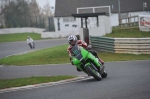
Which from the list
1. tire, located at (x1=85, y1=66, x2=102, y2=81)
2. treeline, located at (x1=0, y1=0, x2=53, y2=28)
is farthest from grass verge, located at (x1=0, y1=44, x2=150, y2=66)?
treeline, located at (x1=0, y1=0, x2=53, y2=28)

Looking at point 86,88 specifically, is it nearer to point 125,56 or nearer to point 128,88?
point 128,88

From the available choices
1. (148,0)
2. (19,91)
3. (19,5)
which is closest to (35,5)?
(19,5)

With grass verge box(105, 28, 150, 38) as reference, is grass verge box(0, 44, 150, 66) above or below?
below

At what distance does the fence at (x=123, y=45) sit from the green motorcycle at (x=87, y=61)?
8675mm

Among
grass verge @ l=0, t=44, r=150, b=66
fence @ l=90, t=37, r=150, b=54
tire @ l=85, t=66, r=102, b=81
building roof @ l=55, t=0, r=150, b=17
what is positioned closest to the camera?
tire @ l=85, t=66, r=102, b=81

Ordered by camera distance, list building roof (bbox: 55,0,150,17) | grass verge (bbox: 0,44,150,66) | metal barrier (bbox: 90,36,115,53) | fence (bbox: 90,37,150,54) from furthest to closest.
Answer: building roof (bbox: 55,0,150,17), metal barrier (bbox: 90,36,115,53), fence (bbox: 90,37,150,54), grass verge (bbox: 0,44,150,66)

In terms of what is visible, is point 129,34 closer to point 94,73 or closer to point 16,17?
point 94,73

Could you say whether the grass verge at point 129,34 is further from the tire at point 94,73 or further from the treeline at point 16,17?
the treeline at point 16,17

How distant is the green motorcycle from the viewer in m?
11.3

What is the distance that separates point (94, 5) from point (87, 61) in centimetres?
5104

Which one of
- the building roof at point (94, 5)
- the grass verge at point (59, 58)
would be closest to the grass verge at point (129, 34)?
the grass verge at point (59, 58)

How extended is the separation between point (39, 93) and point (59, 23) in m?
54.4

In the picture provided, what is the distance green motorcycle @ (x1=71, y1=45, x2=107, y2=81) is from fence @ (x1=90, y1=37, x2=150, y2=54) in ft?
28.5

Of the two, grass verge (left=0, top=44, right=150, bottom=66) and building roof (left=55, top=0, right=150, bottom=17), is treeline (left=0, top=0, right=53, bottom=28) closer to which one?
building roof (left=55, top=0, right=150, bottom=17)
